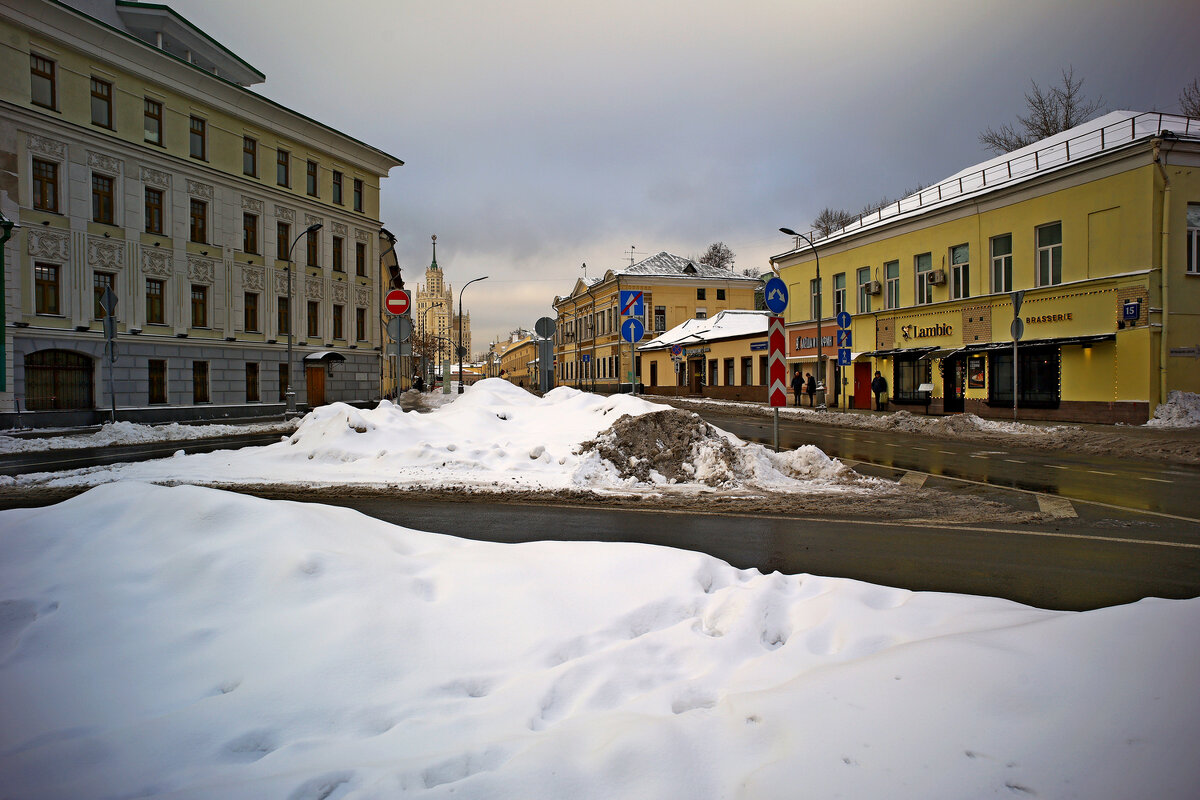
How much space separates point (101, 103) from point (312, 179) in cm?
1066

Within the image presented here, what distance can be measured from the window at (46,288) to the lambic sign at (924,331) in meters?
35.6

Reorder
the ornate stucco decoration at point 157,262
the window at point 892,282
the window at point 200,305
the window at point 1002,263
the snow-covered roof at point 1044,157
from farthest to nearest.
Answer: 1. the window at point 892,282
2. the window at point 200,305
3. the ornate stucco decoration at point 157,262
4. the window at point 1002,263
5. the snow-covered roof at point 1044,157

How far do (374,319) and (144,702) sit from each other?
38.3 meters

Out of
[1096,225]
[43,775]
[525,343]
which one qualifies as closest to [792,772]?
[43,775]

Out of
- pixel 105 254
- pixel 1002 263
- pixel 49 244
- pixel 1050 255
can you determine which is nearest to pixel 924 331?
pixel 1002 263

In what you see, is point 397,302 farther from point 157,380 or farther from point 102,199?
point 102,199

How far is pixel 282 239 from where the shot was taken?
1292 inches

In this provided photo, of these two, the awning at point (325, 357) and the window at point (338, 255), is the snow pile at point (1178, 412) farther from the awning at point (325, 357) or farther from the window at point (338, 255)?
the window at point (338, 255)

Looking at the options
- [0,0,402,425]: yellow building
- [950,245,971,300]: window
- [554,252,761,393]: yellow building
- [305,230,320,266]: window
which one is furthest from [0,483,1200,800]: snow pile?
[554,252,761,393]: yellow building

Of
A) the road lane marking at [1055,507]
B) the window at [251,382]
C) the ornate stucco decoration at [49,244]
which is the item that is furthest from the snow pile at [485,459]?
the window at [251,382]

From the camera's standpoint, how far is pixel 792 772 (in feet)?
6.57

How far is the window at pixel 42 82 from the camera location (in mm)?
22469

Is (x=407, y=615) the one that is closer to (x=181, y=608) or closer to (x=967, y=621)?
(x=181, y=608)

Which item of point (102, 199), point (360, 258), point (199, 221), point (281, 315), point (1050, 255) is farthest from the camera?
point (360, 258)
